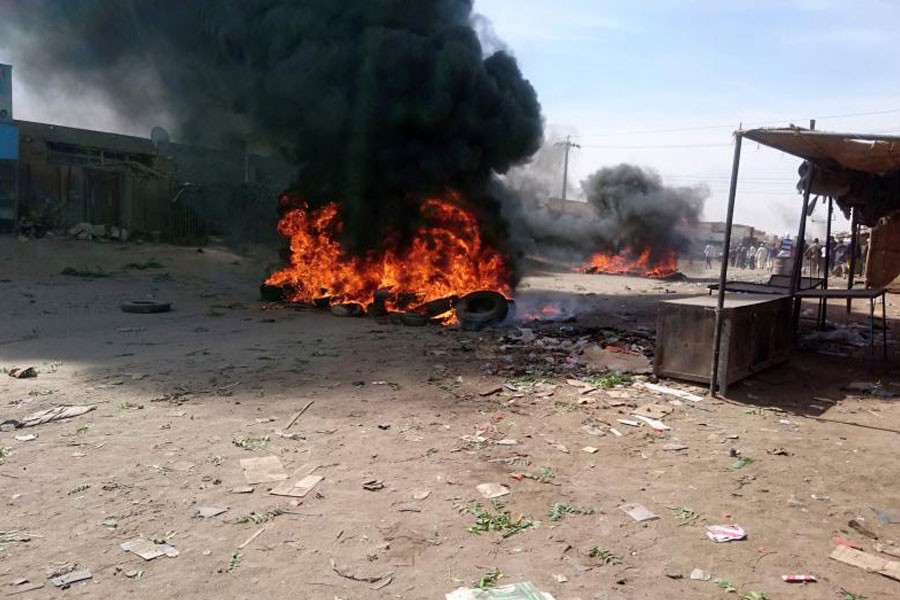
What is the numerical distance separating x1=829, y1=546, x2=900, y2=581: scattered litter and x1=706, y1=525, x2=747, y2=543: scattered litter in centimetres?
47

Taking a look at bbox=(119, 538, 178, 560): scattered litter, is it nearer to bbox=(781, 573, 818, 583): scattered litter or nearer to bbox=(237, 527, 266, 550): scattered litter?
Result: bbox=(237, 527, 266, 550): scattered litter

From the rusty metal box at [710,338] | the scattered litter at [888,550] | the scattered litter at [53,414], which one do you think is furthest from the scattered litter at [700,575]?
the scattered litter at [53,414]

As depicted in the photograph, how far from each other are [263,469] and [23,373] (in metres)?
4.17

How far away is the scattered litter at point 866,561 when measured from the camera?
339 centimetres

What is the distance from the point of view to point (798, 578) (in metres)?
3.32

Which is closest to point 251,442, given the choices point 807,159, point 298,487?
point 298,487

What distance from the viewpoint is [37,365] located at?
773cm

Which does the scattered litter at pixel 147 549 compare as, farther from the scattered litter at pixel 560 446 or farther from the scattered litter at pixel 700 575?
the scattered litter at pixel 560 446

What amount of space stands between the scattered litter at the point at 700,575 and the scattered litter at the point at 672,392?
3.53m

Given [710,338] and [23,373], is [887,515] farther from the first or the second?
[23,373]

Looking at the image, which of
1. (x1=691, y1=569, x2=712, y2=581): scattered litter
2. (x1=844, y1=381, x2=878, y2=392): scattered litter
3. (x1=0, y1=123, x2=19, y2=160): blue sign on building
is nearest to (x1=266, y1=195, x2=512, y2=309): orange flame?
(x1=844, y1=381, x2=878, y2=392): scattered litter

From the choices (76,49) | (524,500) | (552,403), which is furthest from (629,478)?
(76,49)

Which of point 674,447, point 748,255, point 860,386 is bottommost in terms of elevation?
point 674,447

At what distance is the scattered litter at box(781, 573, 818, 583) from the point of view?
10.8ft
